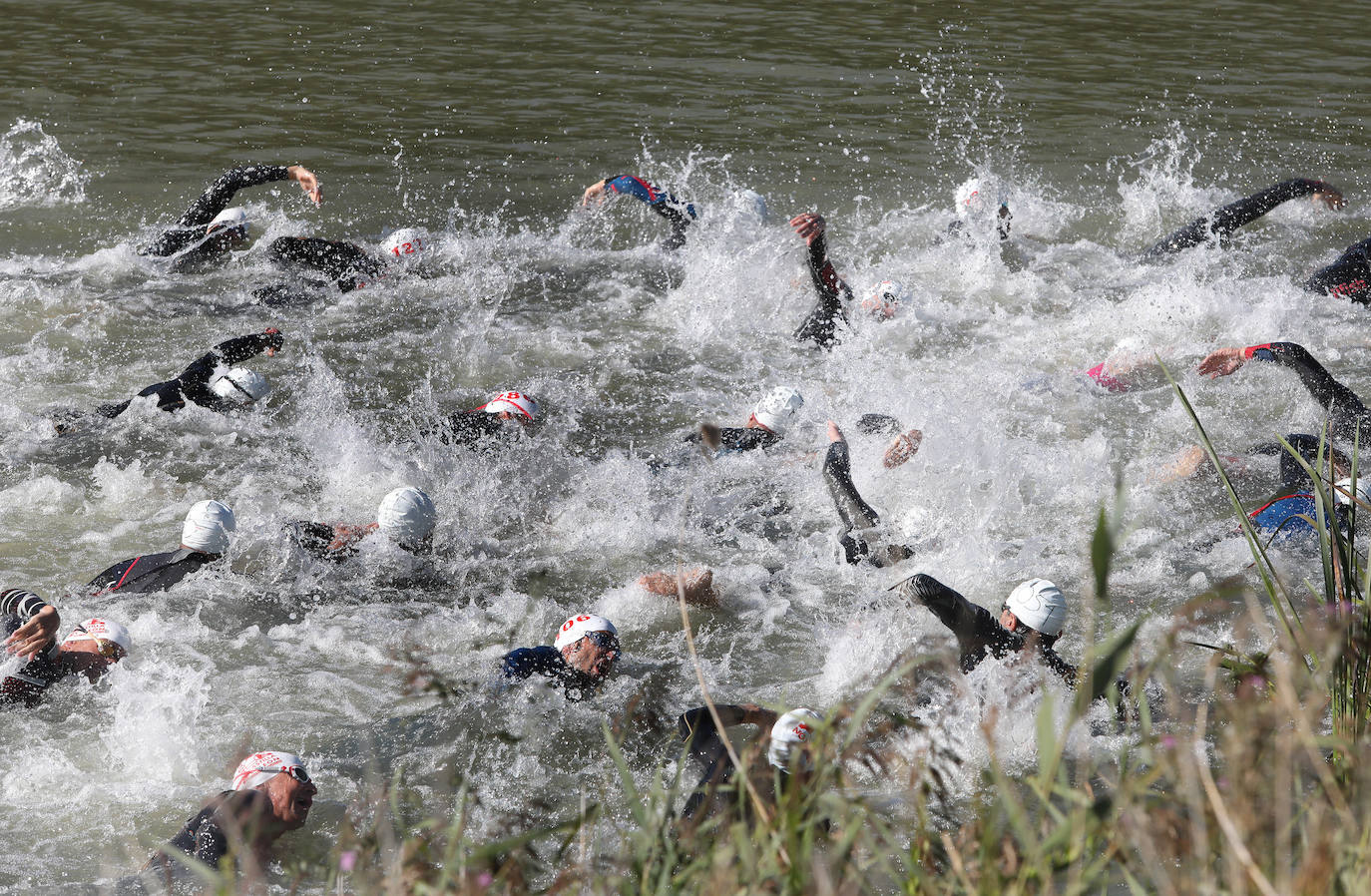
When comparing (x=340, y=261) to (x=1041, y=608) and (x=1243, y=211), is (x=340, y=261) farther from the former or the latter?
(x=1243, y=211)

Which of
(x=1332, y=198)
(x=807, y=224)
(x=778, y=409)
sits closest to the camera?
(x=778, y=409)

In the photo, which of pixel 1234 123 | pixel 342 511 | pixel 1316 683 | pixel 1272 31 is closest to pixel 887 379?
pixel 342 511

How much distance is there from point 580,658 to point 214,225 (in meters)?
6.97

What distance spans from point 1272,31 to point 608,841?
2111cm

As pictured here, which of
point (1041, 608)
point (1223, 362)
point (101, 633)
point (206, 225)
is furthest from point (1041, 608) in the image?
point (206, 225)

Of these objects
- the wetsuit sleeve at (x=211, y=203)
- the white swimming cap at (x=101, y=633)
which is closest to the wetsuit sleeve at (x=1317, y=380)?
the white swimming cap at (x=101, y=633)

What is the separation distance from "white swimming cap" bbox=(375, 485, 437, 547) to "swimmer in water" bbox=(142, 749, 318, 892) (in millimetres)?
2202

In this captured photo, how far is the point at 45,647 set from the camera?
5.72 m

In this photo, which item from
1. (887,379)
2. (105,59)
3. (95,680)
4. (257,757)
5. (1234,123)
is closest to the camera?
(257,757)

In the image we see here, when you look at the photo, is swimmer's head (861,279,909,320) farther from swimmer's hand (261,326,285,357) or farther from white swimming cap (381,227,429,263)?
swimmer's hand (261,326,285,357)

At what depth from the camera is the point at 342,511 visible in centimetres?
783

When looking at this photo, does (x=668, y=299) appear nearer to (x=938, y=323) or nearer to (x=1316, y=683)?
(x=938, y=323)

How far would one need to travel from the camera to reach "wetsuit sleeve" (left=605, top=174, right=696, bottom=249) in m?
10.9

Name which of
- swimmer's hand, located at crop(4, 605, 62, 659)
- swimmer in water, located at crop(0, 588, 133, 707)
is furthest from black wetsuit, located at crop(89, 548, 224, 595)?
swimmer's hand, located at crop(4, 605, 62, 659)
